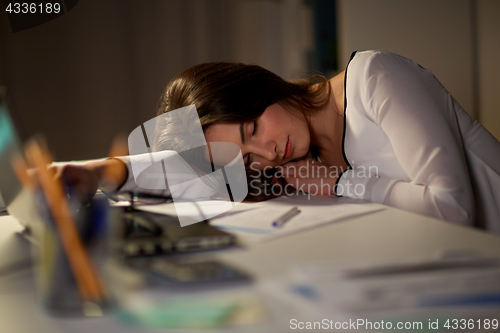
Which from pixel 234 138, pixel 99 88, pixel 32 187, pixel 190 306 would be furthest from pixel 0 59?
pixel 190 306

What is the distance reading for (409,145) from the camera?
72 centimetres

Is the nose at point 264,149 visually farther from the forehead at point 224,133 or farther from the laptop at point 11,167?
the laptop at point 11,167

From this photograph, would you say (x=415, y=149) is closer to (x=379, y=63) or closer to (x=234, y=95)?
(x=379, y=63)

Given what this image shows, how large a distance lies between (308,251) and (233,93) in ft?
2.11

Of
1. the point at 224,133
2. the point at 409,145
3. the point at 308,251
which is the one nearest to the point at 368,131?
the point at 409,145

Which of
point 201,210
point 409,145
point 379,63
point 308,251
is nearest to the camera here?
point 308,251

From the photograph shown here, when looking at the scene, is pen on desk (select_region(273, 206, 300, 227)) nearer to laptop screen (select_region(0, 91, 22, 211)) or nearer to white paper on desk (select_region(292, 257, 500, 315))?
white paper on desk (select_region(292, 257, 500, 315))

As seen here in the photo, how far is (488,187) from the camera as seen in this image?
2.86ft

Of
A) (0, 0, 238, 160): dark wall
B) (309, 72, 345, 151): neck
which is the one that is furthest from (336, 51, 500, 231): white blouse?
(0, 0, 238, 160): dark wall

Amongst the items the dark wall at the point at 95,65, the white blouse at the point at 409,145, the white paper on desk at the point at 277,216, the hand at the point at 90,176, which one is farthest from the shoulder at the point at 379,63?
the dark wall at the point at 95,65

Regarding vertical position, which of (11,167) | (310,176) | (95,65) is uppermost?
(95,65)

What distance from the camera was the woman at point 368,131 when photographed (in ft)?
2.30

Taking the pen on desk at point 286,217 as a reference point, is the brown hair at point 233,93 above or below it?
above

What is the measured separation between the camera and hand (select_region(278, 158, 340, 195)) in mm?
831
